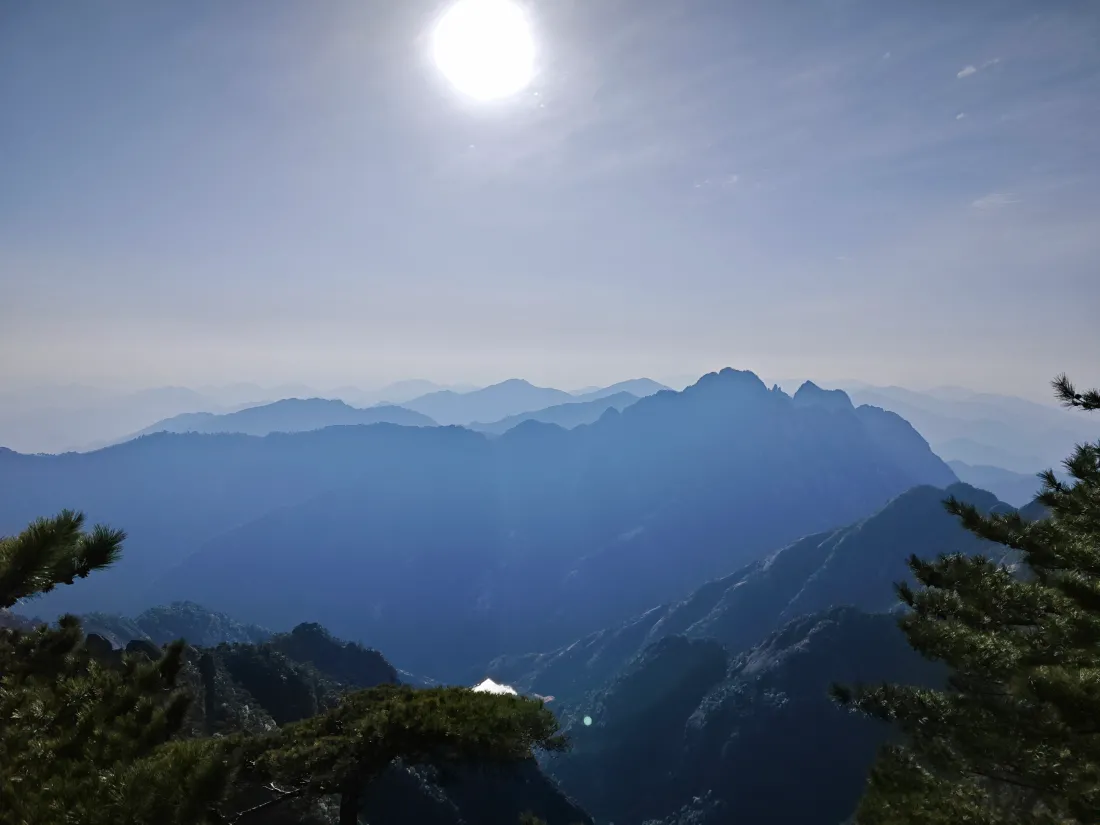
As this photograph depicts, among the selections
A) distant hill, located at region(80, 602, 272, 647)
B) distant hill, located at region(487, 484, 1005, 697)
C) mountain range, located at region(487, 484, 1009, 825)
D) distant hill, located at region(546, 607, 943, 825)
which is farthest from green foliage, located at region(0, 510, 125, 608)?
distant hill, located at region(487, 484, 1005, 697)

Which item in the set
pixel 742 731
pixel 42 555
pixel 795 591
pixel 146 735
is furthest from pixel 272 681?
pixel 795 591

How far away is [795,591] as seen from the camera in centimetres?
18562

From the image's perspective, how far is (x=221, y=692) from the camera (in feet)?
207

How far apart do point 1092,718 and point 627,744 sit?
442 ft

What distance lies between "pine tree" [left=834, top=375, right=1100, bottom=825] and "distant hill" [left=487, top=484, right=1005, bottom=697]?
16694 cm

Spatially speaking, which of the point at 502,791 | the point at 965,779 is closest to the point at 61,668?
the point at 965,779

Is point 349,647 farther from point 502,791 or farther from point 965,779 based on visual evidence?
point 965,779

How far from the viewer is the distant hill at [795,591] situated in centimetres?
17412

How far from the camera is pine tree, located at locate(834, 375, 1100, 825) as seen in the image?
30.2 ft

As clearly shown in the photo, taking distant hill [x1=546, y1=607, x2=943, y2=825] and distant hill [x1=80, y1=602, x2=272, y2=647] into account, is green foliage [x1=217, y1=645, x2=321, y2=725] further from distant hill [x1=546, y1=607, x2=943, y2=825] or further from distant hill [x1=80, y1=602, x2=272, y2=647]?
distant hill [x1=80, y1=602, x2=272, y2=647]

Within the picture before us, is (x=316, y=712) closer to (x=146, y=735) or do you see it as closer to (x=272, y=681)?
(x=272, y=681)

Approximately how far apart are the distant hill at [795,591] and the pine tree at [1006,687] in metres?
167

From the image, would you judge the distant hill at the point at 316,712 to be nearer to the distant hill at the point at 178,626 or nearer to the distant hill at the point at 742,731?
the distant hill at the point at 742,731

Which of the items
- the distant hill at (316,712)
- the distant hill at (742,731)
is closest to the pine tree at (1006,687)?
the distant hill at (316,712)
